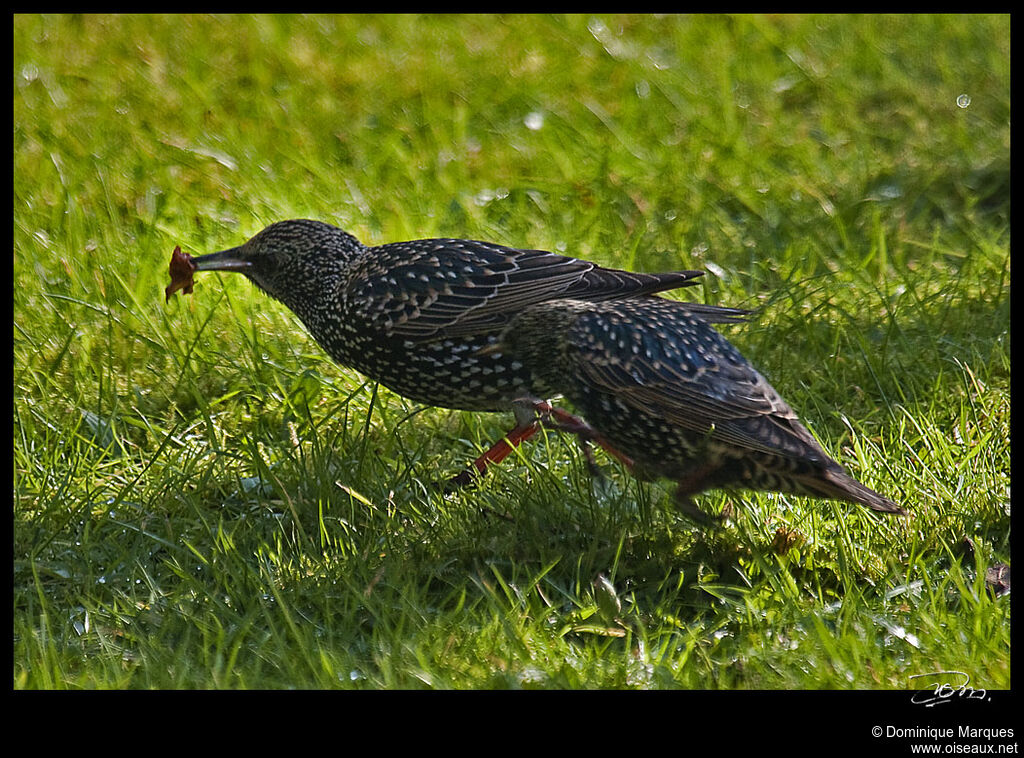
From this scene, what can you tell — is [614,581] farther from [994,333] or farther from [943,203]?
[943,203]

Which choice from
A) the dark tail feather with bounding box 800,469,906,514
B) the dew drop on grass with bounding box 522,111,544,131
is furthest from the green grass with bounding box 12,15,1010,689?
the dark tail feather with bounding box 800,469,906,514

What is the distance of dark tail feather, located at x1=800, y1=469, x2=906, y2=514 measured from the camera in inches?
156

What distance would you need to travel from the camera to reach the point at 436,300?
4.66 metres

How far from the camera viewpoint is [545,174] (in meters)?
6.98

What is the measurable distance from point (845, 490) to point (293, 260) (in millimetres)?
2295

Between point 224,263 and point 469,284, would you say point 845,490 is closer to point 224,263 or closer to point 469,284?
point 469,284

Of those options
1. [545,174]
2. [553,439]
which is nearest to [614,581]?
[553,439]

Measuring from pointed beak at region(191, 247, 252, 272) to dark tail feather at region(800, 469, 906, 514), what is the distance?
2.39 m

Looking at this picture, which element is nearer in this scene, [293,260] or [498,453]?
[498,453]

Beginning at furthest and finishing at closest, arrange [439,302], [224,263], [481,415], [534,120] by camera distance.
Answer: [534,120] → [481,415] → [224,263] → [439,302]

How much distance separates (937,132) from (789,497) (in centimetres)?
370

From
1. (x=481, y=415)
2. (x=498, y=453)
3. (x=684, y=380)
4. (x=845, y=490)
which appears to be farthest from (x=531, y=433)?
(x=845, y=490)

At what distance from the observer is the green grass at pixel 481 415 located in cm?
390
